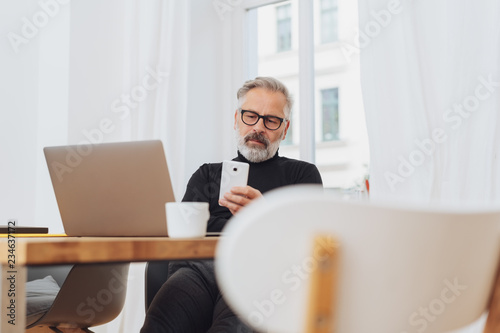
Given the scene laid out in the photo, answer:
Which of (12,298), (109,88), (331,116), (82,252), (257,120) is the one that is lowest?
(12,298)

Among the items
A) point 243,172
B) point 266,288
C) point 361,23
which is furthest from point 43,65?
point 266,288

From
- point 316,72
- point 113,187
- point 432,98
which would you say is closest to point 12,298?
point 113,187

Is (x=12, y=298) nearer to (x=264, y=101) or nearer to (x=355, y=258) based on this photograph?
(x=355, y=258)

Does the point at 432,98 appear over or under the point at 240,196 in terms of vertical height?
over

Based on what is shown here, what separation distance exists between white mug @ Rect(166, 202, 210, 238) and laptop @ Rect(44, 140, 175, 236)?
131mm

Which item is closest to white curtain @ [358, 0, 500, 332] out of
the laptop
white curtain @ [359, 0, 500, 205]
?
white curtain @ [359, 0, 500, 205]

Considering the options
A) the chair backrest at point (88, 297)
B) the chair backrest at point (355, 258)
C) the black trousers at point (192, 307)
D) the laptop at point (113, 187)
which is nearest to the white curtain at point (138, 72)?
the chair backrest at point (88, 297)

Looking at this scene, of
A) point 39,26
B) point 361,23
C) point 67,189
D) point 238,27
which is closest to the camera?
point 67,189

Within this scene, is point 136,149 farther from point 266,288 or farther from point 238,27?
point 238,27

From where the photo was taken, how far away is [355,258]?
79 cm

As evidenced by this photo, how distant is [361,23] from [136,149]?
1.77 meters

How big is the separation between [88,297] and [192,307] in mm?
376

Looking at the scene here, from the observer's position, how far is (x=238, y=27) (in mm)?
3664

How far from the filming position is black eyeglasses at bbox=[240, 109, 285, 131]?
2.57m
